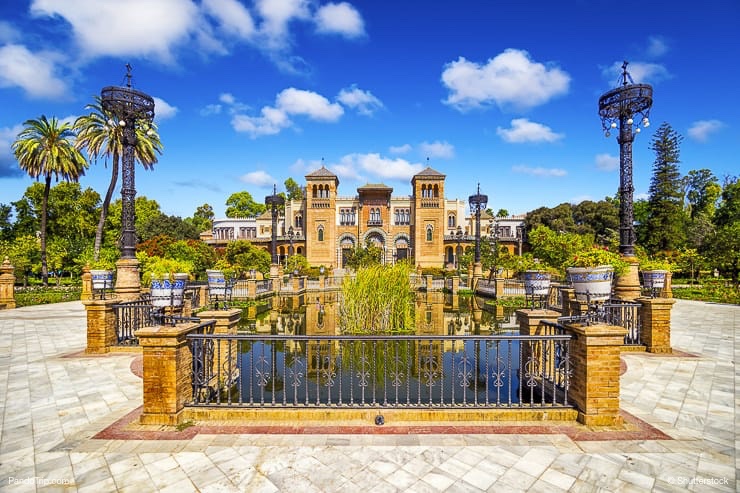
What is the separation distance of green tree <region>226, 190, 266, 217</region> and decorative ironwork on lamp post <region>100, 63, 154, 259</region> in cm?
5704

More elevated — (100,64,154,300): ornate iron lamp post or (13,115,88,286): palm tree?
(13,115,88,286): palm tree

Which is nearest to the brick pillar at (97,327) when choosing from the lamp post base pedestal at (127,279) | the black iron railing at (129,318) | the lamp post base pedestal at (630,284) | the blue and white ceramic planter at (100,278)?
the black iron railing at (129,318)

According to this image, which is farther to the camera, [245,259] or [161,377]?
[245,259]

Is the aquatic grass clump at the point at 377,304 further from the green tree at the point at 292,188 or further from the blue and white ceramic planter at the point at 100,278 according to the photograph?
the green tree at the point at 292,188

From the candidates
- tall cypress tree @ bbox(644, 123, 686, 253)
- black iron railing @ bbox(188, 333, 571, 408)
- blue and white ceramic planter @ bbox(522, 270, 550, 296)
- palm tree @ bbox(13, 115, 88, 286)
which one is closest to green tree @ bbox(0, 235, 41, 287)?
palm tree @ bbox(13, 115, 88, 286)

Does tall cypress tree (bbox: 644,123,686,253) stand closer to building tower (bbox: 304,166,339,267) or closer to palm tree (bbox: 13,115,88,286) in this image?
building tower (bbox: 304,166,339,267)

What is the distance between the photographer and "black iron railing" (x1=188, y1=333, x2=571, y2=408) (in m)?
4.19

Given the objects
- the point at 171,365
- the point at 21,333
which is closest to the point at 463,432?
the point at 171,365

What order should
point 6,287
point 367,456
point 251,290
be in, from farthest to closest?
point 251,290 → point 6,287 → point 367,456

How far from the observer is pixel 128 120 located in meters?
10.2

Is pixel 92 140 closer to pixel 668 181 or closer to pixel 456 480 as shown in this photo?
pixel 456 480

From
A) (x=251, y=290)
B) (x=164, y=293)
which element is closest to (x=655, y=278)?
(x=164, y=293)

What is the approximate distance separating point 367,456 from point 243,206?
6766cm

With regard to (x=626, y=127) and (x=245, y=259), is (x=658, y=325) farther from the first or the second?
(x=245, y=259)
